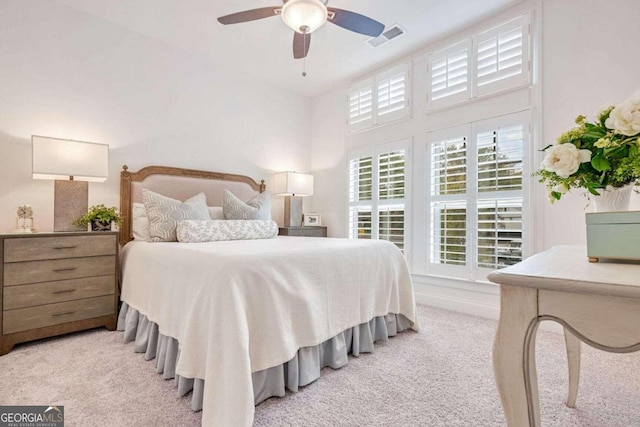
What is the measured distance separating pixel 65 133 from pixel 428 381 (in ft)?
11.8

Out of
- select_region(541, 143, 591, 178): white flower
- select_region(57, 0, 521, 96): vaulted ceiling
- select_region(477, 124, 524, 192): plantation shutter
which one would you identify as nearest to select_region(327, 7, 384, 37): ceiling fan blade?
select_region(57, 0, 521, 96): vaulted ceiling

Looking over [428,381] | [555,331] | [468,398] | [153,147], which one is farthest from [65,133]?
[555,331]

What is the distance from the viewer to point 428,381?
1.79 metres

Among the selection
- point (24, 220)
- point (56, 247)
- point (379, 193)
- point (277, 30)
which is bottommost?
point (56, 247)

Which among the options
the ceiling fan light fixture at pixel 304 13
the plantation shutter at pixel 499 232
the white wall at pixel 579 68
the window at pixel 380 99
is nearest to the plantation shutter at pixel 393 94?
the window at pixel 380 99

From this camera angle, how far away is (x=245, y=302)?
1.47 m

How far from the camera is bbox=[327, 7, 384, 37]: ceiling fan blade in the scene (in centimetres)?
219

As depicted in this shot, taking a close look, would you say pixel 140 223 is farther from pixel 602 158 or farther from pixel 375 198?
pixel 602 158

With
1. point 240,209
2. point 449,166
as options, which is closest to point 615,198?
point 449,166

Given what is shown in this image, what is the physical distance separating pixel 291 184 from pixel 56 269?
2.51m

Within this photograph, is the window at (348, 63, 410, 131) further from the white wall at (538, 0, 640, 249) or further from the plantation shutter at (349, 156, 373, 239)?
the white wall at (538, 0, 640, 249)

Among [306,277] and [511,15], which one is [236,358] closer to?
[306,277]

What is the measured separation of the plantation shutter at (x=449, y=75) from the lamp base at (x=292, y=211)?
2115 millimetres

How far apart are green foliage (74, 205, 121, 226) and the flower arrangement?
317 cm
